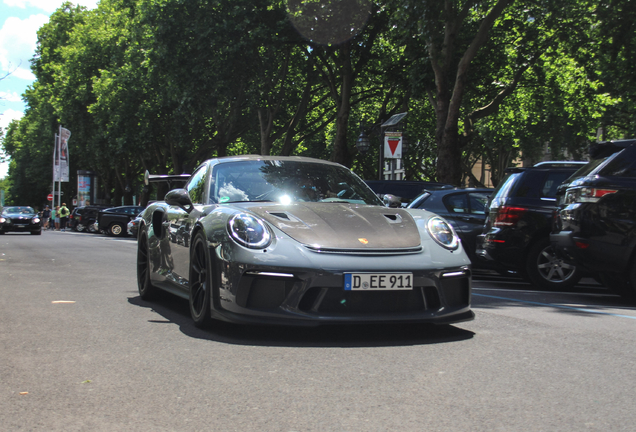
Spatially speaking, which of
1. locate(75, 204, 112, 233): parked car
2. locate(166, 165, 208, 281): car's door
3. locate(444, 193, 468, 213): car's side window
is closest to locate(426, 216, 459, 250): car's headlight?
locate(166, 165, 208, 281): car's door

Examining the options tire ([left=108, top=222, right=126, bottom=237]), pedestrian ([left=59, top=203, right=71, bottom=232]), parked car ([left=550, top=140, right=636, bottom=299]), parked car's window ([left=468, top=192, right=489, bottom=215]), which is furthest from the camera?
pedestrian ([left=59, top=203, right=71, bottom=232])

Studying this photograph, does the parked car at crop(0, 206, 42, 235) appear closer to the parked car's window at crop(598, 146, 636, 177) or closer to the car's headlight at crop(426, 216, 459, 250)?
the parked car's window at crop(598, 146, 636, 177)

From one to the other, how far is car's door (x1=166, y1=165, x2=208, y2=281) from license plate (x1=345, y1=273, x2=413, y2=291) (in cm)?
170

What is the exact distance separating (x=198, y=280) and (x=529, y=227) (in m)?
5.63

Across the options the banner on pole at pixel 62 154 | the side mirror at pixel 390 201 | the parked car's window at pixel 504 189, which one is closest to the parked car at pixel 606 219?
the parked car's window at pixel 504 189

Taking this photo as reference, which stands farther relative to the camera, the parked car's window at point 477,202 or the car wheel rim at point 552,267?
the parked car's window at point 477,202

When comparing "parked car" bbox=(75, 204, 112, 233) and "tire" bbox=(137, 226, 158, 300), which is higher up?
"parked car" bbox=(75, 204, 112, 233)

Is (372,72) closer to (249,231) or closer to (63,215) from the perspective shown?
(249,231)

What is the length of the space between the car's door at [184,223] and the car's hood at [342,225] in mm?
789

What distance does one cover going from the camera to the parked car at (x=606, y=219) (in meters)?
7.84

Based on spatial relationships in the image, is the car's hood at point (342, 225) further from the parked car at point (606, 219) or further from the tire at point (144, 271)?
the parked car at point (606, 219)

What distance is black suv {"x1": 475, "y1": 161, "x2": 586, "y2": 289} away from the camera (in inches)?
392

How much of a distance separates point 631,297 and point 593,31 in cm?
1414

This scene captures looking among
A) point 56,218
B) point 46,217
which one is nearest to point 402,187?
point 56,218
